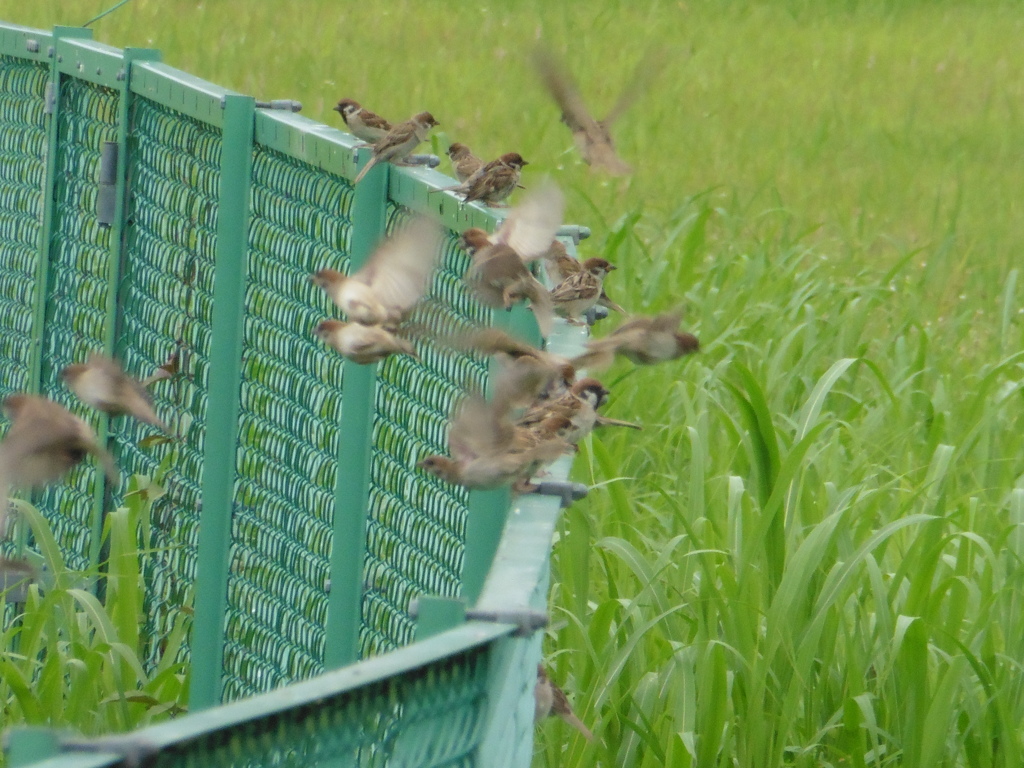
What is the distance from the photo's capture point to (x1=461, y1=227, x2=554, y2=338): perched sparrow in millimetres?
2650

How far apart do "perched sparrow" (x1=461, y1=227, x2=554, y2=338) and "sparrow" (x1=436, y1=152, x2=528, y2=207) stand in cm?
65

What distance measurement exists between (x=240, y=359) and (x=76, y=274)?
1074 mm

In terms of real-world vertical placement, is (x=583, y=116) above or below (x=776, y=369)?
above

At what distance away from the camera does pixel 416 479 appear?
296cm

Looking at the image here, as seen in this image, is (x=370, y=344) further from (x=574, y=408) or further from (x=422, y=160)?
(x=422, y=160)

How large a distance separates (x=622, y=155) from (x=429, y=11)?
4.97m

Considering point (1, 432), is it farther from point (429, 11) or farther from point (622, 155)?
point (429, 11)

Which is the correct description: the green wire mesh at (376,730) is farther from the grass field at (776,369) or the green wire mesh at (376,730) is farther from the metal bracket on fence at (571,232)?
the metal bracket on fence at (571,232)

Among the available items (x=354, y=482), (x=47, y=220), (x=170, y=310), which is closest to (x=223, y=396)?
(x=170, y=310)

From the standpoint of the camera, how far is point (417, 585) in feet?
9.46

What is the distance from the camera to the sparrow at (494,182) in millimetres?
3617

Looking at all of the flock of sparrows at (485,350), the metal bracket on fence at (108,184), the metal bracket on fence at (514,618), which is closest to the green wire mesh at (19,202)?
the metal bracket on fence at (108,184)

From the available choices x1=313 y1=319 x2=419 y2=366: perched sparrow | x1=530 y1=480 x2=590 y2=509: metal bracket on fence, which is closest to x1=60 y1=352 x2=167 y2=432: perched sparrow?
x1=313 y1=319 x2=419 y2=366: perched sparrow

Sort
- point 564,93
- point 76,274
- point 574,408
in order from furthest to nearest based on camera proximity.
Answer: point 564,93, point 76,274, point 574,408
